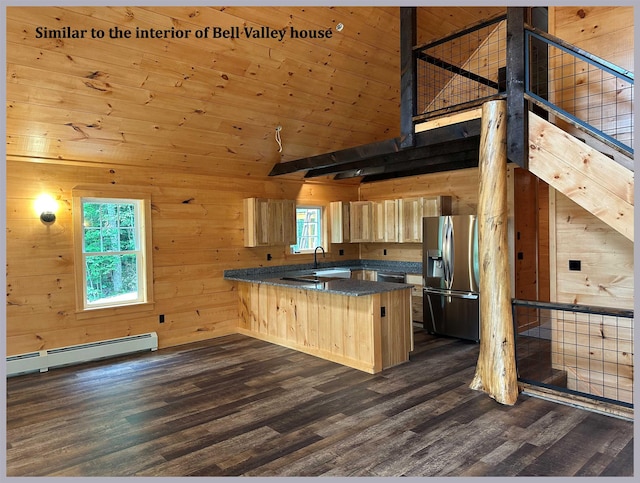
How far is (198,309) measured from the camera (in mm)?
6055

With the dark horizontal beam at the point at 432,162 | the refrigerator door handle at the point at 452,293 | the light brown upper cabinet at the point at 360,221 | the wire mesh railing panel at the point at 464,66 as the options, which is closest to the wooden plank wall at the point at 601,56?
the dark horizontal beam at the point at 432,162

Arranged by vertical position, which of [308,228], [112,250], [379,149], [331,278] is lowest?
[331,278]

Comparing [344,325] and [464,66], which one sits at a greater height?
[464,66]

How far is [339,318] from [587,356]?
2.41m

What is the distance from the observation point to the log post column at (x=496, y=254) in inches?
146

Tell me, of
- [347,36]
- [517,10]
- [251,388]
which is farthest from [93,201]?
[517,10]

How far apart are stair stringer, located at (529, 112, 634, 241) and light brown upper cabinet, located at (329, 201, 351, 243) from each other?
4.05 meters

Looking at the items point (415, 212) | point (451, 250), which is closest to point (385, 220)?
point (415, 212)

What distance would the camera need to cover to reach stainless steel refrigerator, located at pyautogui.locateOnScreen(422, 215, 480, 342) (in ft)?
18.4

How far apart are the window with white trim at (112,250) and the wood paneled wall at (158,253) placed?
11 centimetres

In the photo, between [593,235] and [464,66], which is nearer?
[593,235]

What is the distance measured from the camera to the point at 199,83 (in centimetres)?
466

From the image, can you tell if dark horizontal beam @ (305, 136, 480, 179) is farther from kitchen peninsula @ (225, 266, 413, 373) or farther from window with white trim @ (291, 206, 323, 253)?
kitchen peninsula @ (225, 266, 413, 373)

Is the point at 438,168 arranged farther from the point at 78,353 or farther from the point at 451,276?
the point at 78,353
